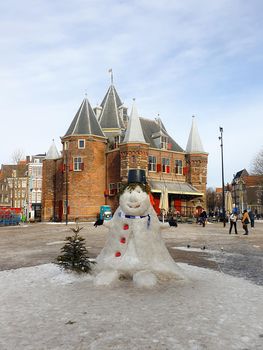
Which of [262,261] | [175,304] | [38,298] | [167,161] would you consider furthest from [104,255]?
[167,161]

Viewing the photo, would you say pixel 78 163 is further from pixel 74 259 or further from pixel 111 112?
pixel 74 259

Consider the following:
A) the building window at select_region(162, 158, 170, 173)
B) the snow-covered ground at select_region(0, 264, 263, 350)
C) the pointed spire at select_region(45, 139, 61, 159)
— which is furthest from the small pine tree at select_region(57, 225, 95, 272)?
the pointed spire at select_region(45, 139, 61, 159)

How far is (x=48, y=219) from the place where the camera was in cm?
3997

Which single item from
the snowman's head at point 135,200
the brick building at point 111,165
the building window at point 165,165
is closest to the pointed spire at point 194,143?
the brick building at point 111,165

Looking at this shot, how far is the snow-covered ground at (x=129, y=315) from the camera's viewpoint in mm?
3602

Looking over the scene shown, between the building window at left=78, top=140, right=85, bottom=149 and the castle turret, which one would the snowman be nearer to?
the building window at left=78, top=140, right=85, bottom=149

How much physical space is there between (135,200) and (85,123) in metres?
32.2

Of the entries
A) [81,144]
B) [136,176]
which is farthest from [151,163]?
[136,176]

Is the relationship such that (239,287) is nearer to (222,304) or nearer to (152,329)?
(222,304)

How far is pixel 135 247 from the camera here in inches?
252

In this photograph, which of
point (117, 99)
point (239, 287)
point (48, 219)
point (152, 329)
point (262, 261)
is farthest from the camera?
point (117, 99)

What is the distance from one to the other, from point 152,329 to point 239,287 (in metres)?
2.84

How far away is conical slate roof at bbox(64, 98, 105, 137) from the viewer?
122 feet

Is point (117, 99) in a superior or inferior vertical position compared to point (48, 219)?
superior
